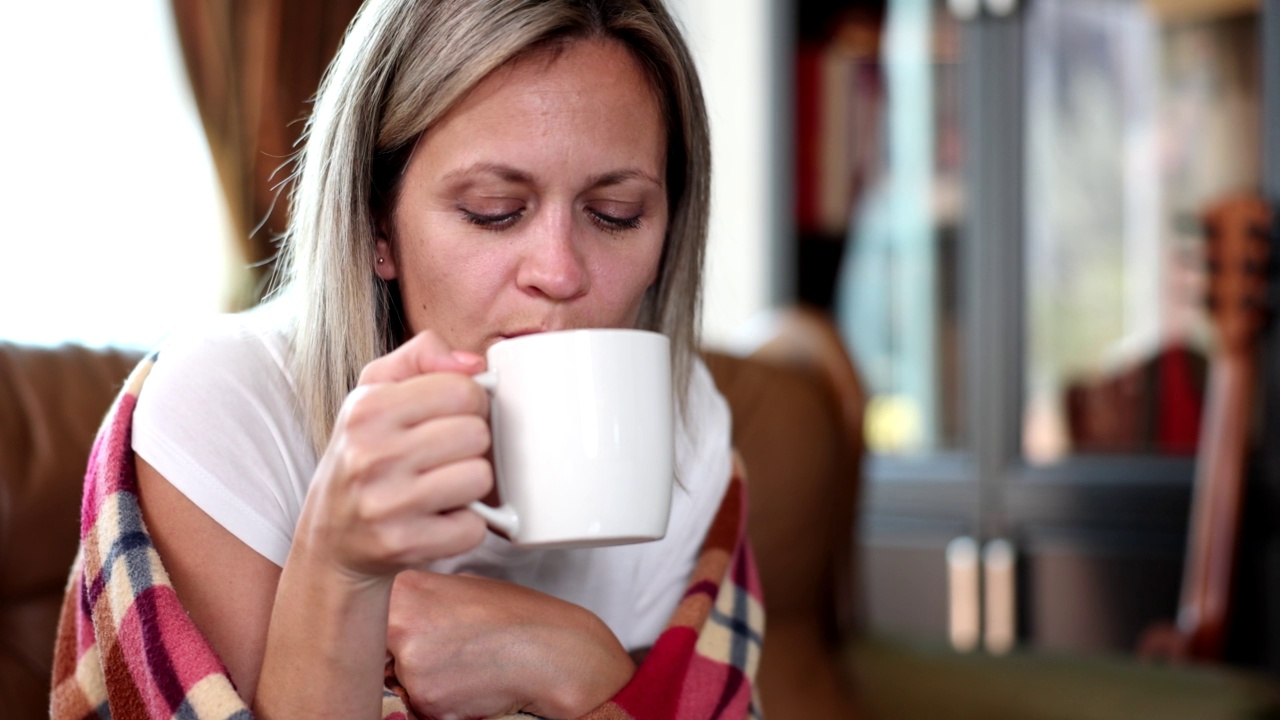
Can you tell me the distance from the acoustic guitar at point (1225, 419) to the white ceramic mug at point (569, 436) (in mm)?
1508

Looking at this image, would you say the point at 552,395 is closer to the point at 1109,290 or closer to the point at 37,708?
the point at 37,708

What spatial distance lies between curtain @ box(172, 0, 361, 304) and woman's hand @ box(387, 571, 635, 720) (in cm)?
152

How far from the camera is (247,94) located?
7.26 feet

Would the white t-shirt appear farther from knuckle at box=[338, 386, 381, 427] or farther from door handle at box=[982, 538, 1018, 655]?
door handle at box=[982, 538, 1018, 655]

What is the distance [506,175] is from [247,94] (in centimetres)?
170

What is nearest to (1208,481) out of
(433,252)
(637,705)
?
(637,705)

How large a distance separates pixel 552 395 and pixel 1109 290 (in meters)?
1.83

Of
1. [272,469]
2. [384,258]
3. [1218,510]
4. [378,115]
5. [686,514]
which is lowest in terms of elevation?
[1218,510]

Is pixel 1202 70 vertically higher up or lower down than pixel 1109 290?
higher up

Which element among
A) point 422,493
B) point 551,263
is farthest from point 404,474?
point 551,263

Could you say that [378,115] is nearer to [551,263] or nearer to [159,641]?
[551,263]

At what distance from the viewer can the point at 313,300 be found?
31.5 inches

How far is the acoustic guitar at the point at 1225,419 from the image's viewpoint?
1764 millimetres

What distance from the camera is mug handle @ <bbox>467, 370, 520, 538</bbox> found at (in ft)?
1.84
